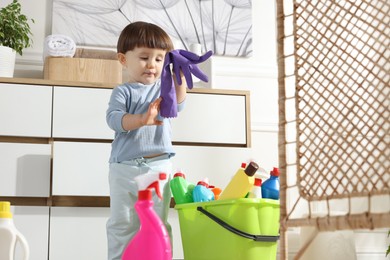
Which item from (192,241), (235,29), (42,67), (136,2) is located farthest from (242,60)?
(192,241)

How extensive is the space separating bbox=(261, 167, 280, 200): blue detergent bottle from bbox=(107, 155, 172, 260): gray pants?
0.32 meters

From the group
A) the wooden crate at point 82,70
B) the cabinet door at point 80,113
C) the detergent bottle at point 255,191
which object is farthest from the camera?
the wooden crate at point 82,70

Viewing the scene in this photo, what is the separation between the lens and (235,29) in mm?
2980

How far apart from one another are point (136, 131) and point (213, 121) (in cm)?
73

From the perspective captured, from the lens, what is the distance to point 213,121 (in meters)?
2.46

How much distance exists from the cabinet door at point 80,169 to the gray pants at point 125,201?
0.50m

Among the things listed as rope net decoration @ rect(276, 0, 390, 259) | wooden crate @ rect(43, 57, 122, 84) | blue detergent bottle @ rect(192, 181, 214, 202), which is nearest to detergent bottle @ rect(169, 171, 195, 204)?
blue detergent bottle @ rect(192, 181, 214, 202)

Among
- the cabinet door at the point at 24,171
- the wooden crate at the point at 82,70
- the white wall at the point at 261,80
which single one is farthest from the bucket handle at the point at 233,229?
the white wall at the point at 261,80

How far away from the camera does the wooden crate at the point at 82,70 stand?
242 centimetres

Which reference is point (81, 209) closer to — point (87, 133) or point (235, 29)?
point (87, 133)

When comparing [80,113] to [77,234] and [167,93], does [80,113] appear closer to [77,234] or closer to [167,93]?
[77,234]

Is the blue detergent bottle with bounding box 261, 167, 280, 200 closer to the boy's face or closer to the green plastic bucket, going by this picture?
the green plastic bucket

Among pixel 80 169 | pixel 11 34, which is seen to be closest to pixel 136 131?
pixel 80 169

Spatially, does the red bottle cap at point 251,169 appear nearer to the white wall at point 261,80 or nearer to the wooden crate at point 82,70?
the wooden crate at point 82,70
